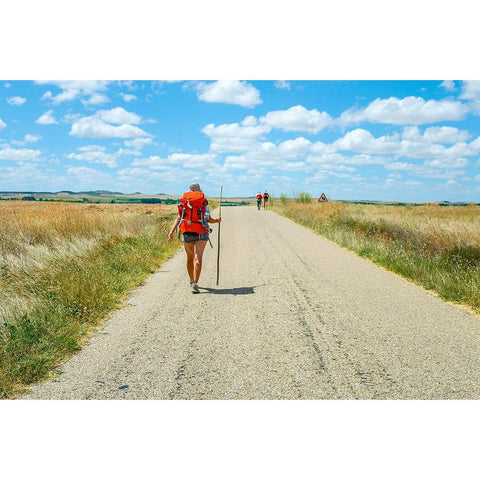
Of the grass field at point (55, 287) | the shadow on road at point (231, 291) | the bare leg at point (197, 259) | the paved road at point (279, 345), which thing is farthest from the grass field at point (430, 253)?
the grass field at point (55, 287)

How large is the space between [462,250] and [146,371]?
9.05m

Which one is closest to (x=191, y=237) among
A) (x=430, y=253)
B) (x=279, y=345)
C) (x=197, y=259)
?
(x=197, y=259)

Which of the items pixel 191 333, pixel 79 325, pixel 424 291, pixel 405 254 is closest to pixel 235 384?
pixel 191 333

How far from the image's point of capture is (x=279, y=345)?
5156mm

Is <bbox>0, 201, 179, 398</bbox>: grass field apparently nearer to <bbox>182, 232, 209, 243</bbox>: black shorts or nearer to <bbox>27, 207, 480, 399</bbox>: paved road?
<bbox>27, 207, 480, 399</bbox>: paved road

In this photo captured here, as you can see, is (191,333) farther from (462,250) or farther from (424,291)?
(462,250)

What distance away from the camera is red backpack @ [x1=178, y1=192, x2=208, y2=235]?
306 inches

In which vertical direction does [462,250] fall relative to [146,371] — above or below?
above

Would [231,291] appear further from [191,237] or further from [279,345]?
[279,345]

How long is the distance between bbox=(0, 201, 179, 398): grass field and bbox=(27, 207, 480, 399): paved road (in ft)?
0.97

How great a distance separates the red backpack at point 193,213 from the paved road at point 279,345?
46.6 inches

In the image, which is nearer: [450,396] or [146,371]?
[450,396]

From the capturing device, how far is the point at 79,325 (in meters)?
5.78

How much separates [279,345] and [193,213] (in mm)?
3491
